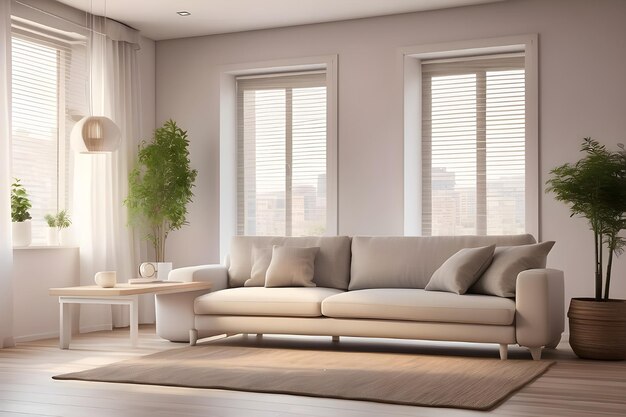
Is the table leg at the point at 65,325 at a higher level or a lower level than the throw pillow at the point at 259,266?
lower

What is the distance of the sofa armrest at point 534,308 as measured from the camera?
5.30 m

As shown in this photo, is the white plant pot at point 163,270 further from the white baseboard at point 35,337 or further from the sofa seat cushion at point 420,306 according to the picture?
the sofa seat cushion at point 420,306

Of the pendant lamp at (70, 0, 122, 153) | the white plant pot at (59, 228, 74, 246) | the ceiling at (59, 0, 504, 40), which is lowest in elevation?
the white plant pot at (59, 228, 74, 246)

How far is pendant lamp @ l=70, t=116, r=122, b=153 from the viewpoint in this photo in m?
6.22

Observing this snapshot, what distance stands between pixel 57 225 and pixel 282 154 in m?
2.39

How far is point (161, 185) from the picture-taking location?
767cm

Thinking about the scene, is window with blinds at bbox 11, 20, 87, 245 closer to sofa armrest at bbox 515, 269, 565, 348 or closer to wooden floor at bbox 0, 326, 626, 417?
wooden floor at bbox 0, 326, 626, 417

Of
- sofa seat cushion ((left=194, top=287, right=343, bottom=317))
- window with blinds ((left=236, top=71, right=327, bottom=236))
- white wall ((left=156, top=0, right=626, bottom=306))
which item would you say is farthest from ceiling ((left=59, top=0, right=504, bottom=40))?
sofa seat cushion ((left=194, top=287, right=343, bottom=317))

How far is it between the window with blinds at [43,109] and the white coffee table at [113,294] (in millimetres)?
1202

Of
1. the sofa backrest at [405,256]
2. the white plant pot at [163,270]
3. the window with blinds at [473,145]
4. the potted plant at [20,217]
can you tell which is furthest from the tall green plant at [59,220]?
the window with blinds at [473,145]

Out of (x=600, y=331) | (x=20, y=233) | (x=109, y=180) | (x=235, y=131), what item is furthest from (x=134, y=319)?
(x=600, y=331)

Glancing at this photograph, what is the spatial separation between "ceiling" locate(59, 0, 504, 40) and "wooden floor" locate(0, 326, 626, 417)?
10.9 feet

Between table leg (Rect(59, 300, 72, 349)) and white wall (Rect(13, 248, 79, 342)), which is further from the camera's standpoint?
white wall (Rect(13, 248, 79, 342))

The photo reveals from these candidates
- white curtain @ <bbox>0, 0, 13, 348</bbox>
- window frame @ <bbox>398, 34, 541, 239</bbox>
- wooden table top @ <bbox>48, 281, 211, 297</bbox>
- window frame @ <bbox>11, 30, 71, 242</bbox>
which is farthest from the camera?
window frame @ <bbox>11, 30, 71, 242</bbox>
